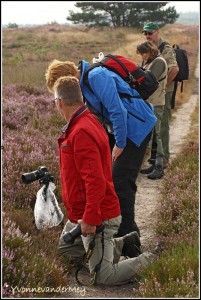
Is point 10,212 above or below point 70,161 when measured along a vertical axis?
below

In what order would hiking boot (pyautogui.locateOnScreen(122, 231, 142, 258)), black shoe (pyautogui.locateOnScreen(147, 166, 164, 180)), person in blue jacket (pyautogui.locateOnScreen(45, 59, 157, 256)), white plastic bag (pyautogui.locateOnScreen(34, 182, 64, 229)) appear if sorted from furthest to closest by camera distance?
black shoe (pyautogui.locateOnScreen(147, 166, 164, 180))
white plastic bag (pyautogui.locateOnScreen(34, 182, 64, 229))
hiking boot (pyautogui.locateOnScreen(122, 231, 142, 258))
person in blue jacket (pyautogui.locateOnScreen(45, 59, 157, 256))

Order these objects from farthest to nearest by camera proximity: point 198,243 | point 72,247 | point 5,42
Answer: point 5,42 < point 72,247 < point 198,243

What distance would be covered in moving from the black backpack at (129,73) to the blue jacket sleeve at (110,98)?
0.10 meters

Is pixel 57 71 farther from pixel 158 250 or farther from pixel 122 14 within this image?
pixel 122 14

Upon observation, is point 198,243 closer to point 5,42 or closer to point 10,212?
point 10,212

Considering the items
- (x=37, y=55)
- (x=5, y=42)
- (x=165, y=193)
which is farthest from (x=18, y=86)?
(x=5, y=42)

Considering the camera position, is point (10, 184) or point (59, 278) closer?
point (59, 278)

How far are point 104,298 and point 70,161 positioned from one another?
122 centimetres

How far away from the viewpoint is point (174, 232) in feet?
17.0

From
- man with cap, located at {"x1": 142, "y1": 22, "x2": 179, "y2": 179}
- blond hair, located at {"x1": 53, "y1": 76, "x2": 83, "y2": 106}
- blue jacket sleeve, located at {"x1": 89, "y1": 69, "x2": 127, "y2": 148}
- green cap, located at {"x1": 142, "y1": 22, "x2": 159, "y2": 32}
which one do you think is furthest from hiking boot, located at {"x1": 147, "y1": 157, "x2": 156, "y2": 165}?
blond hair, located at {"x1": 53, "y1": 76, "x2": 83, "y2": 106}

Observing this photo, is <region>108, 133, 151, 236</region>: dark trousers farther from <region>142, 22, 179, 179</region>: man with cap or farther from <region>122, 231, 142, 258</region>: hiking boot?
<region>142, 22, 179, 179</region>: man with cap

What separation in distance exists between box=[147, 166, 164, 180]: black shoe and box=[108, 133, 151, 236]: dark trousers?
2673mm

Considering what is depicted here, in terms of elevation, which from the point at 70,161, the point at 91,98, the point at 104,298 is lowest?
the point at 104,298

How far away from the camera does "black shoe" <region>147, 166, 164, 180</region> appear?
7.78 m
